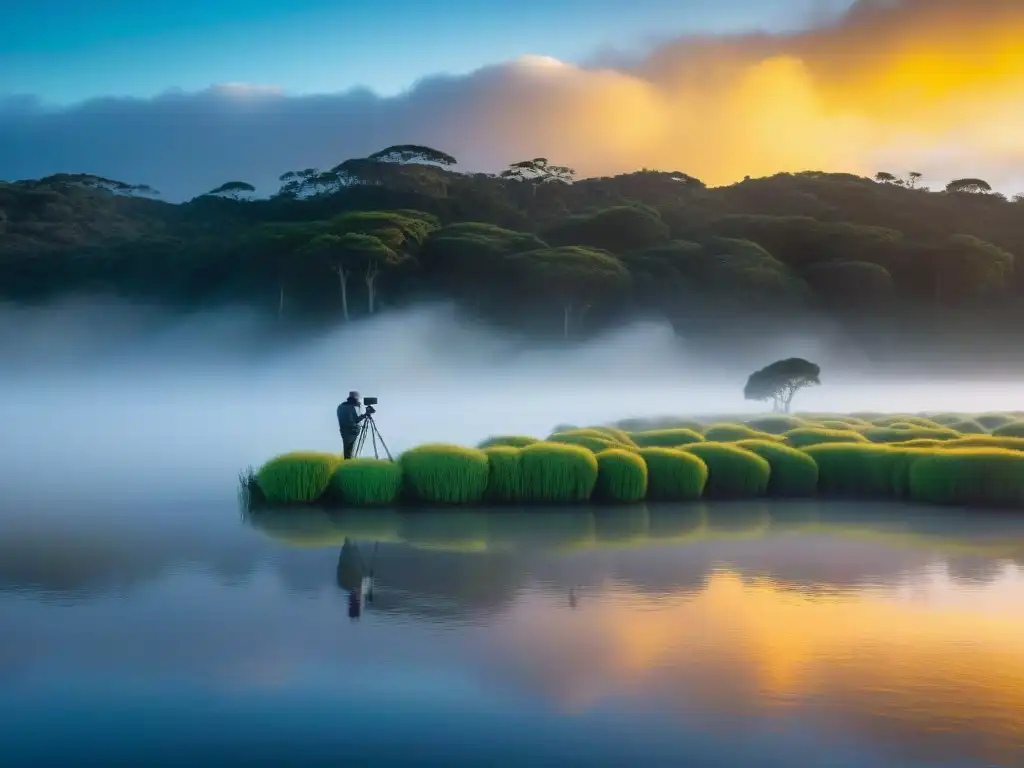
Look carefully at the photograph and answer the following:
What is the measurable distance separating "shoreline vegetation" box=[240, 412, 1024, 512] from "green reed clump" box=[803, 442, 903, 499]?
0.02 m

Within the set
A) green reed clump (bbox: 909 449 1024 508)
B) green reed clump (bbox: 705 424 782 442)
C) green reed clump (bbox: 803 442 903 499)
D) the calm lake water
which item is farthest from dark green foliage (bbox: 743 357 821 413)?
the calm lake water

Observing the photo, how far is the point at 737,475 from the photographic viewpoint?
65.2 feet

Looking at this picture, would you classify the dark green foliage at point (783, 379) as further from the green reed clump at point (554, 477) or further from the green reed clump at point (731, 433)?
the green reed clump at point (554, 477)

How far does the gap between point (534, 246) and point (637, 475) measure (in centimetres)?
5403

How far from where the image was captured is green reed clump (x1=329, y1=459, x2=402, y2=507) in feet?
59.0

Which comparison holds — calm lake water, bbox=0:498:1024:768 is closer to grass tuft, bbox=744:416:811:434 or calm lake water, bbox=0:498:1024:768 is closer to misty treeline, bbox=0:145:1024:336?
grass tuft, bbox=744:416:811:434

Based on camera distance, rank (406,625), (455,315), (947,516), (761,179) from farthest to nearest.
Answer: (761,179)
(455,315)
(947,516)
(406,625)

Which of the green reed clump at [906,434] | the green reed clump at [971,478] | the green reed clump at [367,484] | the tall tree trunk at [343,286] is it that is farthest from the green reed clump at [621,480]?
the tall tree trunk at [343,286]

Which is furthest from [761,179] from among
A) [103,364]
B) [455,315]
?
[103,364]

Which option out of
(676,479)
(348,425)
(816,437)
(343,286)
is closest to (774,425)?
(816,437)

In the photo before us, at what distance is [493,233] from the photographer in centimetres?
7300

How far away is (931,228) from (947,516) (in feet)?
213

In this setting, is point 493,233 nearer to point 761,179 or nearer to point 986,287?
point 761,179

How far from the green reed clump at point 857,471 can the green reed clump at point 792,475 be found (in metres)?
0.31
